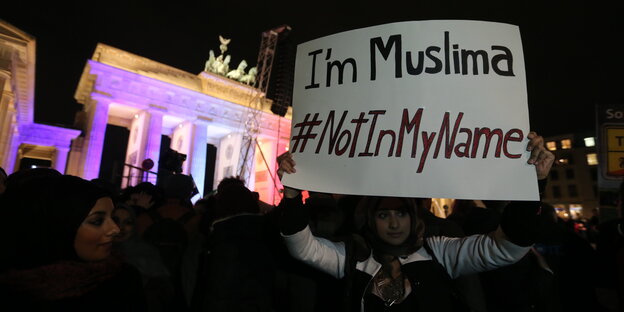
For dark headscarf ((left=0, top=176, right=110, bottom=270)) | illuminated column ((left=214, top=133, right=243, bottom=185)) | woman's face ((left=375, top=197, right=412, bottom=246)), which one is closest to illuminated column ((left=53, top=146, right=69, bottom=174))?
illuminated column ((left=214, top=133, right=243, bottom=185))

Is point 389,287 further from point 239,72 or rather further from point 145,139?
point 239,72

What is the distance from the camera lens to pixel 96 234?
5.08ft

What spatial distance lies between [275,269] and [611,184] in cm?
359

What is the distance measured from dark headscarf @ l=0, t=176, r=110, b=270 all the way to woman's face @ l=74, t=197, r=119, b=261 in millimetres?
25

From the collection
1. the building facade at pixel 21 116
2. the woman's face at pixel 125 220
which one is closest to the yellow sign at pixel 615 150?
the woman's face at pixel 125 220

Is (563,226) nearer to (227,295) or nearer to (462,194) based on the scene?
(462,194)

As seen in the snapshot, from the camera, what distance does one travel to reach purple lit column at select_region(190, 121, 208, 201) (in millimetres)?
28953

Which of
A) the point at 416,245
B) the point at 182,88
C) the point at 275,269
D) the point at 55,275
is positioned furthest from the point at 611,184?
the point at 182,88

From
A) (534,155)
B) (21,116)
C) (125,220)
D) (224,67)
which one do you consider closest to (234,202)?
(125,220)

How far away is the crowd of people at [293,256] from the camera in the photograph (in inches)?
57.9

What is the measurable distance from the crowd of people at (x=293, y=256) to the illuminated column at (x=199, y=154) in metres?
26.8

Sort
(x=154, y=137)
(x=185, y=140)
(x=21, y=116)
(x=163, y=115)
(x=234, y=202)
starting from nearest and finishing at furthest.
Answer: (x=234, y=202) < (x=21, y=116) < (x=154, y=137) < (x=163, y=115) < (x=185, y=140)

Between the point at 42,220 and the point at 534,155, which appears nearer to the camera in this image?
the point at 42,220

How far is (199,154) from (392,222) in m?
29.7
